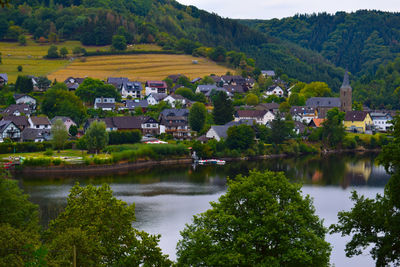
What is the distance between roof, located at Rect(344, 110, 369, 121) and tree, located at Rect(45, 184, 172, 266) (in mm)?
55146

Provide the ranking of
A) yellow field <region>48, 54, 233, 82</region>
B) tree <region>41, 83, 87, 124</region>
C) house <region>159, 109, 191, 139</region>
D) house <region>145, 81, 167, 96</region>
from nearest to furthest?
house <region>159, 109, 191, 139</region> → tree <region>41, 83, 87, 124</region> → house <region>145, 81, 167, 96</region> → yellow field <region>48, 54, 233, 82</region>

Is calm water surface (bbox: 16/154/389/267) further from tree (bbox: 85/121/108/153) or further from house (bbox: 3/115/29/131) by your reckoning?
house (bbox: 3/115/29/131)

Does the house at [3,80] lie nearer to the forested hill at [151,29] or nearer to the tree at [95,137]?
the forested hill at [151,29]

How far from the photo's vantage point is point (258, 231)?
15.0 m

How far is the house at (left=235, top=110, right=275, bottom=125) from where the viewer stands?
223ft

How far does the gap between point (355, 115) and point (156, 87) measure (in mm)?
28994

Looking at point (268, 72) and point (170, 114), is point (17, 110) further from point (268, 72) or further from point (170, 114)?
point (268, 72)

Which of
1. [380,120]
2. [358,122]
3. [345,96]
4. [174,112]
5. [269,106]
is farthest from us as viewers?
[345,96]

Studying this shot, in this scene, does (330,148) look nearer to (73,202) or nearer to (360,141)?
(360,141)

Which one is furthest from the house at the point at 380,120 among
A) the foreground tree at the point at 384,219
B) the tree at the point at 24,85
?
the foreground tree at the point at 384,219

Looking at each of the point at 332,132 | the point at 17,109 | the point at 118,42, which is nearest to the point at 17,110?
the point at 17,109

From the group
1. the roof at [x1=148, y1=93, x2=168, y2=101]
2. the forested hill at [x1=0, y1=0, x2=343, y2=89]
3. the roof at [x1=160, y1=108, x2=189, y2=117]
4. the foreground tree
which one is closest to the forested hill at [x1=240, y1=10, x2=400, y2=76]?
the forested hill at [x1=0, y1=0, x2=343, y2=89]

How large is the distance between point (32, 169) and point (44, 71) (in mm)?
45449

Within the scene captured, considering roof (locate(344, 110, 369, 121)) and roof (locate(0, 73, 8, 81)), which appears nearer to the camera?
roof (locate(344, 110, 369, 121))
